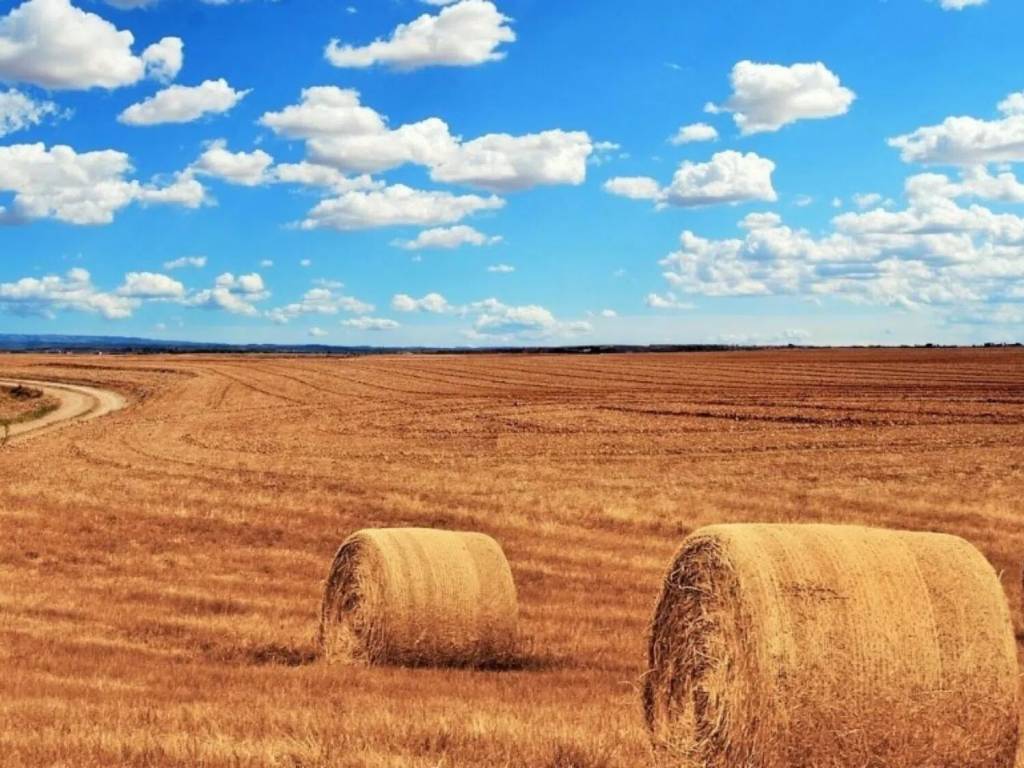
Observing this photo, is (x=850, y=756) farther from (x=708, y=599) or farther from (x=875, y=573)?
(x=708, y=599)

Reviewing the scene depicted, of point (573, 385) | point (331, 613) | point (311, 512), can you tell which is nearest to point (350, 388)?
point (573, 385)

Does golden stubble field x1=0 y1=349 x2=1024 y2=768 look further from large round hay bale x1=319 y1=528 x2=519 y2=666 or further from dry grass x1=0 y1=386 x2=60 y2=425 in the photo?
dry grass x1=0 y1=386 x2=60 y2=425

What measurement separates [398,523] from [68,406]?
40.6 m

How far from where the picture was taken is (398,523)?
20797mm

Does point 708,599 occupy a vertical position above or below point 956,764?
above

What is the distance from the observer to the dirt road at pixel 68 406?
4467 cm

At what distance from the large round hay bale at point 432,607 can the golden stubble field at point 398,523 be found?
0.46m

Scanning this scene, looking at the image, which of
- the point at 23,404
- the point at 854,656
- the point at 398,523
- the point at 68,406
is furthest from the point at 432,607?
the point at 23,404

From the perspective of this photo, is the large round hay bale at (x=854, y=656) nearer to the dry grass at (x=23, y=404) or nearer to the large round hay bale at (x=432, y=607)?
the large round hay bale at (x=432, y=607)

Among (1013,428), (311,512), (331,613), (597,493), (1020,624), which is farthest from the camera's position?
(1013,428)

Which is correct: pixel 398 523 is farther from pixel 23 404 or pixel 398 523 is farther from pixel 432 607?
pixel 23 404

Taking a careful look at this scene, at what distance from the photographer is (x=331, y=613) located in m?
13.0

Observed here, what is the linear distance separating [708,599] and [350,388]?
5032 centimetres

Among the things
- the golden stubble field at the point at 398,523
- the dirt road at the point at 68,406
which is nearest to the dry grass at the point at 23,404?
the dirt road at the point at 68,406
